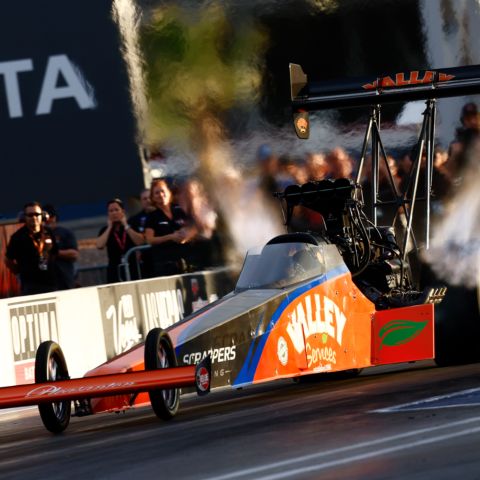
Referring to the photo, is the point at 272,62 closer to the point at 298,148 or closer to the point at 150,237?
the point at 298,148

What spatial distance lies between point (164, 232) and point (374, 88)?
542 centimetres

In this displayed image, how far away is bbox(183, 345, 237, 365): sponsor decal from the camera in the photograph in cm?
1130

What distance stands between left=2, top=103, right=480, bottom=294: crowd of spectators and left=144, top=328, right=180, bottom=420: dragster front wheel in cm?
440

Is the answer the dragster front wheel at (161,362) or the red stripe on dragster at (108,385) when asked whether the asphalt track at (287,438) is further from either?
the red stripe on dragster at (108,385)

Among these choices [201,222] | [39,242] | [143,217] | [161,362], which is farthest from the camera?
[201,222]

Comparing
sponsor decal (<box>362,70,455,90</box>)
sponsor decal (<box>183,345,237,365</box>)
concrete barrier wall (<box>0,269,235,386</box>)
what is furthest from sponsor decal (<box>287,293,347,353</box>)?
concrete barrier wall (<box>0,269,235,386</box>)

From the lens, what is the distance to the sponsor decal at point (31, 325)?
15.2 m

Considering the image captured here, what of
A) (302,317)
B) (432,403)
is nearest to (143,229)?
(302,317)

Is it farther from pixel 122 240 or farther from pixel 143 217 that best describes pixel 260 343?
pixel 143 217

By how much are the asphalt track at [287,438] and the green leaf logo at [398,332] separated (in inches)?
13.4

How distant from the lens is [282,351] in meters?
11.8

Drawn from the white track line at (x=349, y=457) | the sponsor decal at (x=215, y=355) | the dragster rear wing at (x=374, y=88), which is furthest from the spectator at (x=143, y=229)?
the white track line at (x=349, y=457)

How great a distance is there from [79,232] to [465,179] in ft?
19.2

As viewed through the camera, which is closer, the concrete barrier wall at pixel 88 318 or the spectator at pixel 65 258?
the concrete barrier wall at pixel 88 318
